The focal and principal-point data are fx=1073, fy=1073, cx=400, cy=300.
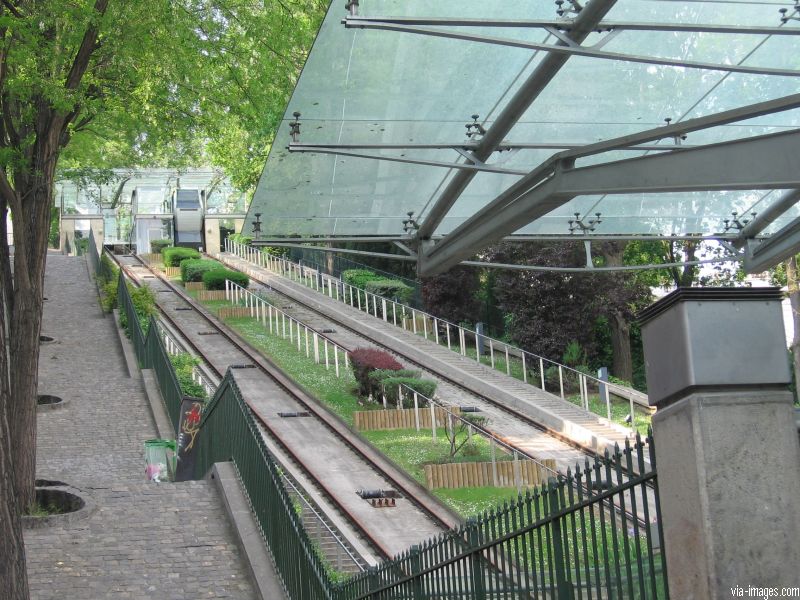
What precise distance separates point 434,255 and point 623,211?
196 centimetres

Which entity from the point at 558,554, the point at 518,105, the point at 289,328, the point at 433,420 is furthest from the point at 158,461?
the point at 289,328

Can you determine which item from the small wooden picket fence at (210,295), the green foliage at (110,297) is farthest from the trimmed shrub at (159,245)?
the green foliage at (110,297)

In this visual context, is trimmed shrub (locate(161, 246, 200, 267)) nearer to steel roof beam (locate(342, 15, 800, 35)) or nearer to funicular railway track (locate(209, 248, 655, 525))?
funicular railway track (locate(209, 248, 655, 525))

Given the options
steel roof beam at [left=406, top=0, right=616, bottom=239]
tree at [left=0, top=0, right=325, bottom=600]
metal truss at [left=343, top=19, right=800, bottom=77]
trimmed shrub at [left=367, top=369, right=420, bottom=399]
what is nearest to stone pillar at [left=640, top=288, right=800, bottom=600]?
metal truss at [left=343, top=19, right=800, bottom=77]

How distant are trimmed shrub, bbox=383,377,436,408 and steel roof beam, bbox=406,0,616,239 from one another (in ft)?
47.8

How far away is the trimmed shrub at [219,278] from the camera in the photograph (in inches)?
1727

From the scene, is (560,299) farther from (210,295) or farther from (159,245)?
(159,245)

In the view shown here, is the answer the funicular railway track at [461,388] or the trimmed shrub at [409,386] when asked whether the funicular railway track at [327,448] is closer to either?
the trimmed shrub at [409,386]

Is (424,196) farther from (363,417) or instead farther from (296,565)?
(363,417)

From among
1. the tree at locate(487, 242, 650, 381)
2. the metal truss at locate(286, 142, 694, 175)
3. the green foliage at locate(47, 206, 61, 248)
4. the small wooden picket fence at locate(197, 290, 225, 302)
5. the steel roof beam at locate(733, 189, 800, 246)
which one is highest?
the green foliage at locate(47, 206, 61, 248)

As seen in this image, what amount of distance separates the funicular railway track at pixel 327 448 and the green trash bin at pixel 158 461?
109 inches

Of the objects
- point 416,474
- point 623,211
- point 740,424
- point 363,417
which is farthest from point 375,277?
point 740,424

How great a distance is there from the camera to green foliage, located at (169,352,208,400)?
69.6 ft

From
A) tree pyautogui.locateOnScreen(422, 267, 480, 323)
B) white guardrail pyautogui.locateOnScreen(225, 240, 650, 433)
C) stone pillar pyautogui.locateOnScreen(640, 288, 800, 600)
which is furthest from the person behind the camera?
tree pyautogui.locateOnScreen(422, 267, 480, 323)
